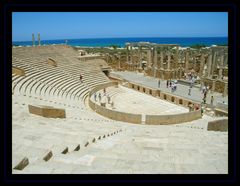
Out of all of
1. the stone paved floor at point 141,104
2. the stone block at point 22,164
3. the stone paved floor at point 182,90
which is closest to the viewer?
the stone block at point 22,164

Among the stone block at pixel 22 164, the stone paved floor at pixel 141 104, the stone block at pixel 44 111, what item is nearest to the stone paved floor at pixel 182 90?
the stone paved floor at pixel 141 104

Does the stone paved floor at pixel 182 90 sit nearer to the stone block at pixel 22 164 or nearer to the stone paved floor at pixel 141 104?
the stone paved floor at pixel 141 104

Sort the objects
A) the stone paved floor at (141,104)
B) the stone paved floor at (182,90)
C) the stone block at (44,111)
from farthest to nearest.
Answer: the stone paved floor at (182,90), the stone paved floor at (141,104), the stone block at (44,111)

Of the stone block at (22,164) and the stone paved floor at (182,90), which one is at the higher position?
the stone paved floor at (182,90)

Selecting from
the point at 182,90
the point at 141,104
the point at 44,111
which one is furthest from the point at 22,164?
the point at 182,90

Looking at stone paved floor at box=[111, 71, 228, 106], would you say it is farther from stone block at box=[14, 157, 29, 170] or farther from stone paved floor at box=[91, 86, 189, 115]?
stone block at box=[14, 157, 29, 170]

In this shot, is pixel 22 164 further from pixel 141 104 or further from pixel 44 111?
pixel 141 104

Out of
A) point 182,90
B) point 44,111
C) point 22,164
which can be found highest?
point 182,90

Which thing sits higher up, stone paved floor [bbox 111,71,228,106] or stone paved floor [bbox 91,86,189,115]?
stone paved floor [bbox 111,71,228,106]

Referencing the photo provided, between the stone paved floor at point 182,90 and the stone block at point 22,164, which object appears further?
the stone paved floor at point 182,90

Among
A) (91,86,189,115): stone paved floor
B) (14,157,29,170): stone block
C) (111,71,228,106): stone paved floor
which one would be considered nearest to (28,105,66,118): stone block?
(14,157,29,170): stone block
